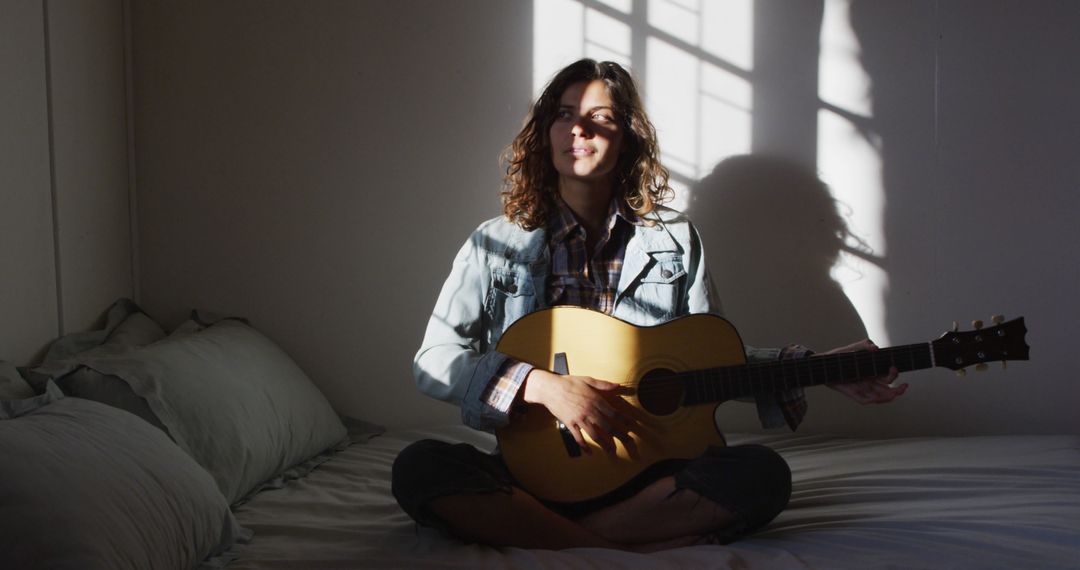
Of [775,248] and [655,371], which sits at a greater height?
[775,248]

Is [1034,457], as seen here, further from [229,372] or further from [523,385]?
[229,372]

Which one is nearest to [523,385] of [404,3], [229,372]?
[229,372]

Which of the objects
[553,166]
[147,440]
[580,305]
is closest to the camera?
[147,440]

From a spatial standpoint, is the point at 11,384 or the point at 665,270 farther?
the point at 665,270

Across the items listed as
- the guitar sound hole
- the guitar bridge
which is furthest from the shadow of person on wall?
the guitar bridge

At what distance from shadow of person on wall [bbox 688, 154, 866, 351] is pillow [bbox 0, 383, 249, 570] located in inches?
54.5

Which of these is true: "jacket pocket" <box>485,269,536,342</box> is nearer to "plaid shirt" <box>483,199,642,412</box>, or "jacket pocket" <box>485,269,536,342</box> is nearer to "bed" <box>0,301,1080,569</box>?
"plaid shirt" <box>483,199,642,412</box>

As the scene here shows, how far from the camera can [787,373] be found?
1780mm

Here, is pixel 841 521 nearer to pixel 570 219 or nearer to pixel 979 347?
pixel 979 347

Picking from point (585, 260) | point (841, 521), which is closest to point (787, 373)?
point (841, 521)

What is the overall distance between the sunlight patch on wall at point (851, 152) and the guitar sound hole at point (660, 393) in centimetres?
95

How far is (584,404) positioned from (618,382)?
12 cm

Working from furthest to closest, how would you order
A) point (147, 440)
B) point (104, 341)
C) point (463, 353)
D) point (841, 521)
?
point (104, 341) → point (463, 353) → point (841, 521) → point (147, 440)

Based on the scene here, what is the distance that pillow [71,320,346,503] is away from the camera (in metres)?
1.87
